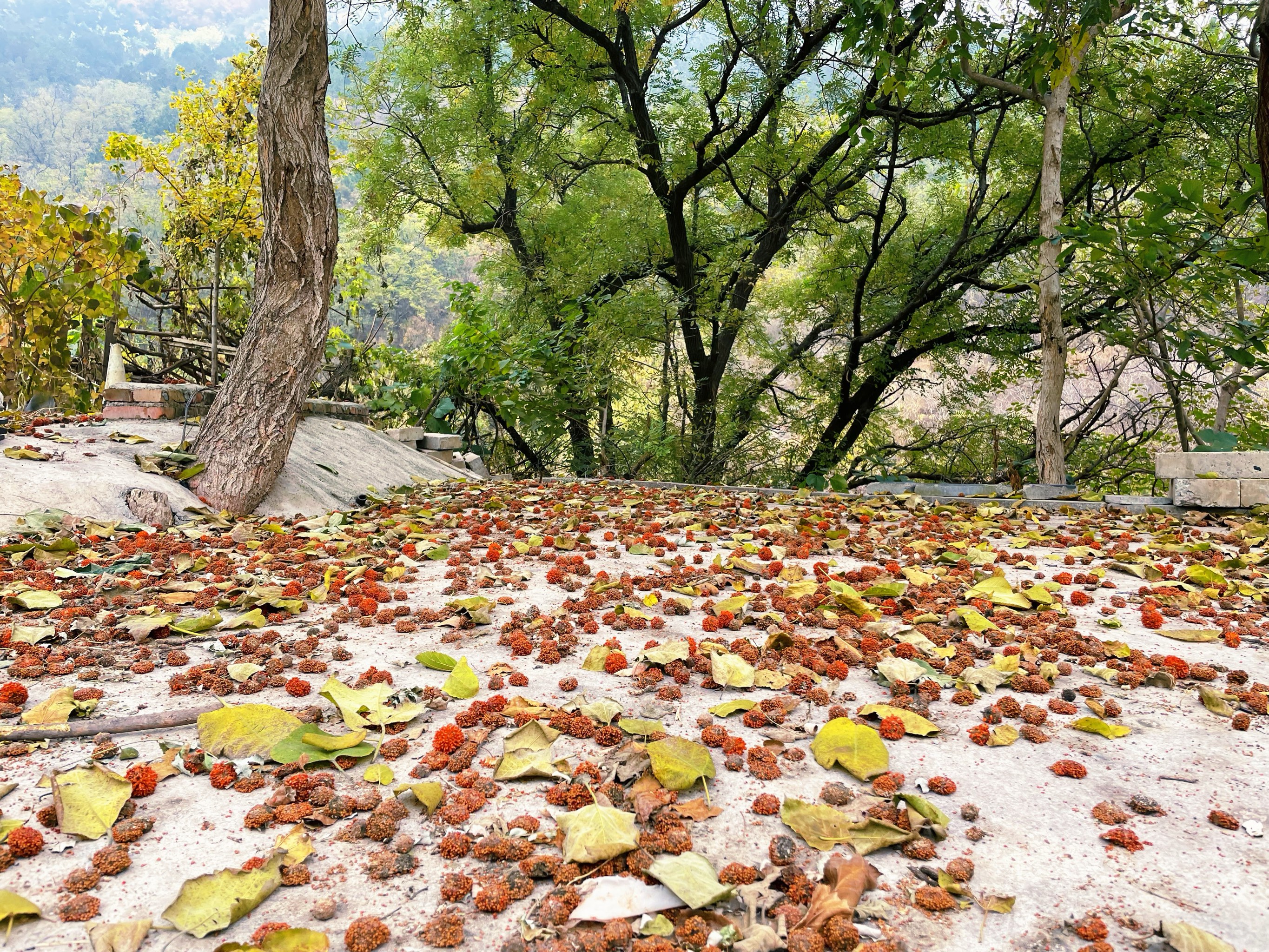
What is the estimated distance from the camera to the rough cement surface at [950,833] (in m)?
1.04

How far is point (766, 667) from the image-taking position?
1.89 meters

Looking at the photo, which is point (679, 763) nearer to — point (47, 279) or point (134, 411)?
point (134, 411)

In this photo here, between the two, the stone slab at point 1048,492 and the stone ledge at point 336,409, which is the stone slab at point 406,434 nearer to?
the stone ledge at point 336,409

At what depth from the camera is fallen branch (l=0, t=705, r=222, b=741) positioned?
1.47 meters

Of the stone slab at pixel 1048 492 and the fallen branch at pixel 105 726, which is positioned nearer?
the fallen branch at pixel 105 726

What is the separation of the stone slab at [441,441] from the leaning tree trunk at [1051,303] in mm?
4933

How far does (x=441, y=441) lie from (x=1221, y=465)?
586 cm

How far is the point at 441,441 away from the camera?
7137 millimetres

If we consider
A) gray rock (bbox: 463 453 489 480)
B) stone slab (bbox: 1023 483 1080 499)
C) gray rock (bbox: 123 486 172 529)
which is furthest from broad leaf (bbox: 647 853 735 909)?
gray rock (bbox: 463 453 489 480)

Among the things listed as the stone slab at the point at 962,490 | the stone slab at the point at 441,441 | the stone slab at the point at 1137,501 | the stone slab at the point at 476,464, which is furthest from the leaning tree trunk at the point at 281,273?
the stone slab at the point at 1137,501

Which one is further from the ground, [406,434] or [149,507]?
[406,434]

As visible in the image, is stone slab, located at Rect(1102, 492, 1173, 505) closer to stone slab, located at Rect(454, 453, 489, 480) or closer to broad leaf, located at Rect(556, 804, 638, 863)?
broad leaf, located at Rect(556, 804, 638, 863)

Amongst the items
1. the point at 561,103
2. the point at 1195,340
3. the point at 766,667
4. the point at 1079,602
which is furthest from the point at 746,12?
the point at 766,667

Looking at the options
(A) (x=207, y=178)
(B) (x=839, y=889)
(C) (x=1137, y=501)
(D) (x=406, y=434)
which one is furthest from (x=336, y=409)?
(B) (x=839, y=889)
